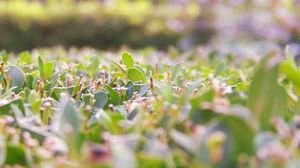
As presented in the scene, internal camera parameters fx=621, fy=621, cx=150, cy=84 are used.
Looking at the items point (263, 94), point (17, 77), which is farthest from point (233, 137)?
point (17, 77)

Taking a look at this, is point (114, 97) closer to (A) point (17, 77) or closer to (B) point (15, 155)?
(A) point (17, 77)

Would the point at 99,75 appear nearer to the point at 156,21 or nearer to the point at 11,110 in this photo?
the point at 11,110

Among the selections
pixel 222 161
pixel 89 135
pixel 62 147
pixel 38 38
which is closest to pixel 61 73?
pixel 89 135

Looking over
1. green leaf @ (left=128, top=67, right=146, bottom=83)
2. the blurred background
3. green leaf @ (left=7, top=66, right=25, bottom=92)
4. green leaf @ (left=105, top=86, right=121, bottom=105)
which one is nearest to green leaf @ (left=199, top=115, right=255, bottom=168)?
green leaf @ (left=105, top=86, right=121, bottom=105)

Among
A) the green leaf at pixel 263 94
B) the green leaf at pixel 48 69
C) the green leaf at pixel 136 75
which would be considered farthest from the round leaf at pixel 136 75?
the green leaf at pixel 263 94

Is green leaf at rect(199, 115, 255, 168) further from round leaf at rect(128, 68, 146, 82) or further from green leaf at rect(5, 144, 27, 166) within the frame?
round leaf at rect(128, 68, 146, 82)
